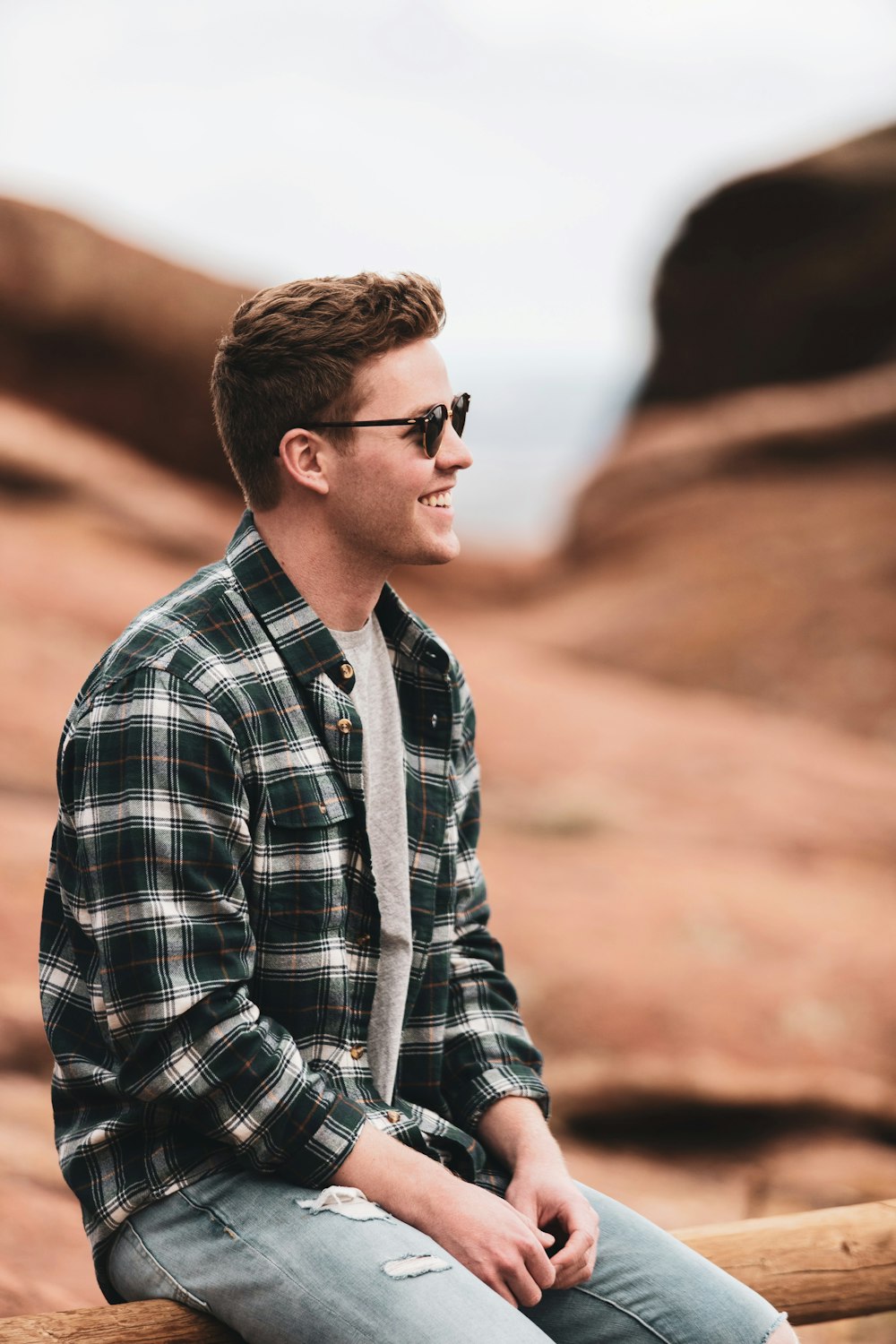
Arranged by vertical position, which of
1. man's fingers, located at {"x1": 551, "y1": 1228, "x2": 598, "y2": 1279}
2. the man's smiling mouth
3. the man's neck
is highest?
the man's smiling mouth

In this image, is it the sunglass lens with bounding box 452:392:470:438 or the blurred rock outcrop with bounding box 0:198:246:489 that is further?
the blurred rock outcrop with bounding box 0:198:246:489

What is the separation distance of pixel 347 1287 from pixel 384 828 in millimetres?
757

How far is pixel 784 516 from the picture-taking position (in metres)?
17.9

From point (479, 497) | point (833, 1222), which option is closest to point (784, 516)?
point (833, 1222)

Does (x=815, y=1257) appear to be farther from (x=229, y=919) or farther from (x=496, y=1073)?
(x=229, y=919)

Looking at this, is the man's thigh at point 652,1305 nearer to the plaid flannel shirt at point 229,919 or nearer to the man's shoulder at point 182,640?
the plaid flannel shirt at point 229,919

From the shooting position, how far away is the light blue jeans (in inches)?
75.6

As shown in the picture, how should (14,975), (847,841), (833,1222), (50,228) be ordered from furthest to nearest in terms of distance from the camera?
(50,228) → (847,841) → (14,975) → (833,1222)

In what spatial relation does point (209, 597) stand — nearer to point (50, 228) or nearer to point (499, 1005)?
point (499, 1005)

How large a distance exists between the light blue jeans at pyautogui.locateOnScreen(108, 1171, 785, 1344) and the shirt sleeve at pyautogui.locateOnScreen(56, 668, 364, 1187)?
90mm

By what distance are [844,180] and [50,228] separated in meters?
11.6

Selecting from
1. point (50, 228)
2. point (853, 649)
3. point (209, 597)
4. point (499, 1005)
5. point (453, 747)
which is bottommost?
point (499, 1005)

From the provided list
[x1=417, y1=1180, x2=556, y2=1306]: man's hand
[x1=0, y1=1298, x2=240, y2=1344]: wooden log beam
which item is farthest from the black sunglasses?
[x1=0, y1=1298, x2=240, y2=1344]: wooden log beam

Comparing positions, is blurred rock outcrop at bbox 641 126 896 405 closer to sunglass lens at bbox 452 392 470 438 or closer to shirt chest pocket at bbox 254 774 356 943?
sunglass lens at bbox 452 392 470 438
